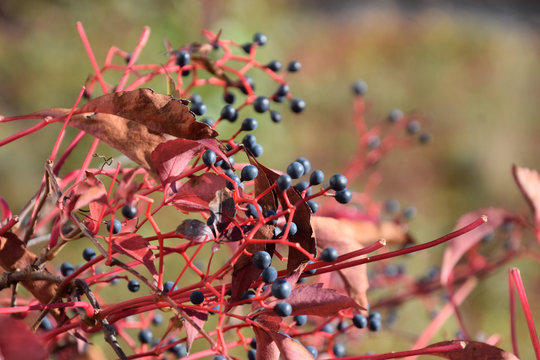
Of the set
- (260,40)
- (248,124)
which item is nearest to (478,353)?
(248,124)

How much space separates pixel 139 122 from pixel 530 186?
340 mm

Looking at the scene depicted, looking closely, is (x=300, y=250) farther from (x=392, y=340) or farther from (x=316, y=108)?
(x=316, y=108)

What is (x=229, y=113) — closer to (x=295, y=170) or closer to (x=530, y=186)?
(x=295, y=170)

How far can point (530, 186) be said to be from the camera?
1.65 ft

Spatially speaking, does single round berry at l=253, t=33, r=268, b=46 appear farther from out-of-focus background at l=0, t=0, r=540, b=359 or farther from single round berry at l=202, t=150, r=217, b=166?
out-of-focus background at l=0, t=0, r=540, b=359

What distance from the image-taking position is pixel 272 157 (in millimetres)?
2141

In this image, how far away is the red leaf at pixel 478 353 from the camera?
31cm

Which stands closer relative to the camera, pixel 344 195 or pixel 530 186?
pixel 344 195

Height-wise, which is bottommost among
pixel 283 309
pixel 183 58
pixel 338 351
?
pixel 338 351

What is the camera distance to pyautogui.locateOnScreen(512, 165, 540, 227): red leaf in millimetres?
498

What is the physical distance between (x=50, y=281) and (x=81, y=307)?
0.09 ft

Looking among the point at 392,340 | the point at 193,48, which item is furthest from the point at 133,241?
the point at 392,340

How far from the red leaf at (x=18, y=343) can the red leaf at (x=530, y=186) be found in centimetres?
39

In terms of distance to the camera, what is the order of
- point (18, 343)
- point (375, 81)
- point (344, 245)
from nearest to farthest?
point (18, 343) → point (344, 245) → point (375, 81)
